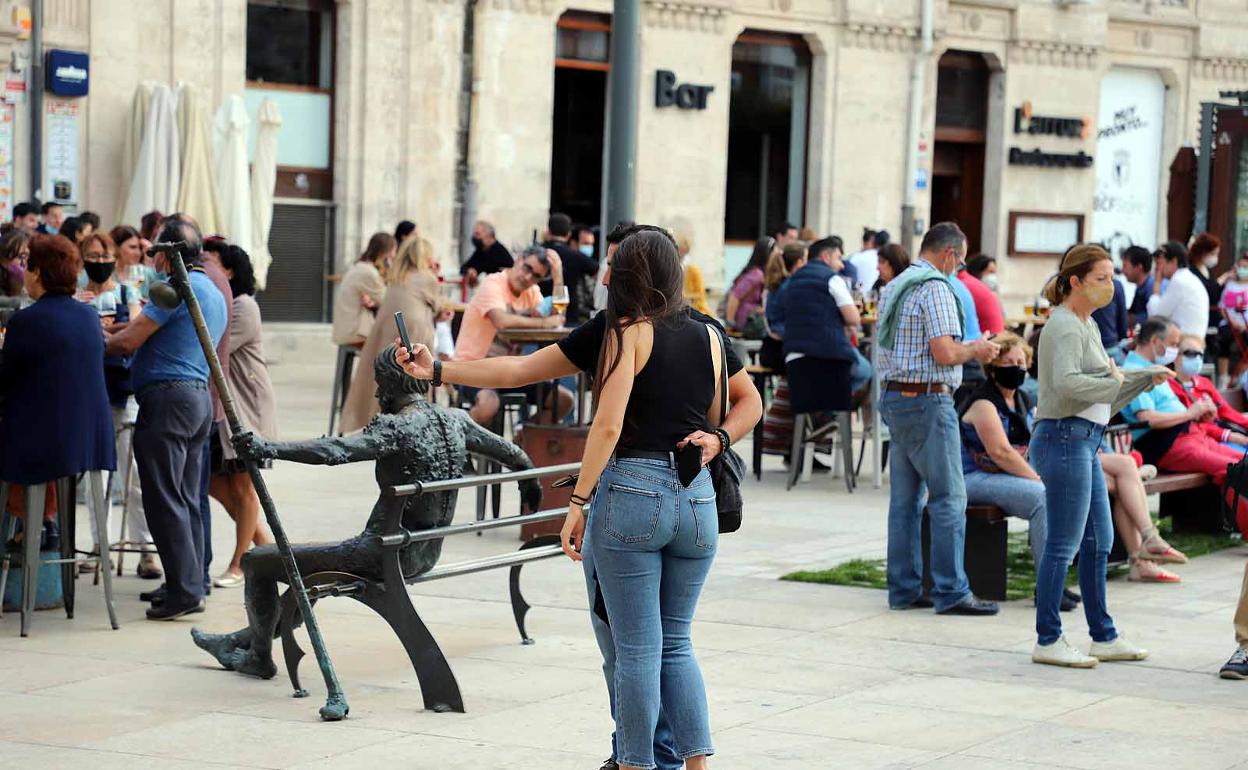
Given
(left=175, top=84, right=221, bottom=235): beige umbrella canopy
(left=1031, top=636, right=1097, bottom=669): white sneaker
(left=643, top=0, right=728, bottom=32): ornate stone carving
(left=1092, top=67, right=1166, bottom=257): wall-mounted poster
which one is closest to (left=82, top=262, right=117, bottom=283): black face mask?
(left=1031, top=636, right=1097, bottom=669): white sneaker

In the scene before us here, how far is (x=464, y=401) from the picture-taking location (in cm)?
1300

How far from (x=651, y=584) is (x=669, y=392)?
0.55m

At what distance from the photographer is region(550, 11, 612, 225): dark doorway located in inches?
998

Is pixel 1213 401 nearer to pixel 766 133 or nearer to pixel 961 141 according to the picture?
pixel 766 133

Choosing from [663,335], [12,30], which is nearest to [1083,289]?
[663,335]

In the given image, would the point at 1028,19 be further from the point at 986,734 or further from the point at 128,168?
the point at 986,734

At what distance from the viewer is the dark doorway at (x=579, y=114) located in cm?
→ 2534

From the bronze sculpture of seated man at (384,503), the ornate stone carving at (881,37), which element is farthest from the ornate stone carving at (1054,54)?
the bronze sculpture of seated man at (384,503)

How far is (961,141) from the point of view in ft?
98.3

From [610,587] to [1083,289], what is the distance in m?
3.17

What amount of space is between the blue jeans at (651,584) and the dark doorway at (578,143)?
19.8 metres

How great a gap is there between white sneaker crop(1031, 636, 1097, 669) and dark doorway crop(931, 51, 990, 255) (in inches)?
865

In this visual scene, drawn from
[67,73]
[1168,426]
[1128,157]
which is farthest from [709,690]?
[1128,157]

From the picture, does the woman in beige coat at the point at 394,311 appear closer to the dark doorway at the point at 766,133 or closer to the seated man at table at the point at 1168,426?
the seated man at table at the point at 1168,426
